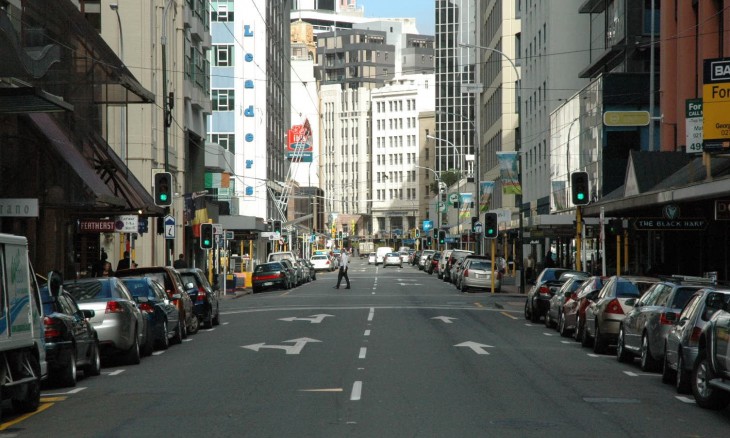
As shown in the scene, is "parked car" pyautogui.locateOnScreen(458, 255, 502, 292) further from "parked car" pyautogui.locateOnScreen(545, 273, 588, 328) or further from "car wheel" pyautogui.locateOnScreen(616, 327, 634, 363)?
"car wheel" pyautogui.locateOnScreen(616, 327, 634, 363)

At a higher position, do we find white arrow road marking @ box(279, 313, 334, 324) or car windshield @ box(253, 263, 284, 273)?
car windshield @ box(253, 263, 284, 273)

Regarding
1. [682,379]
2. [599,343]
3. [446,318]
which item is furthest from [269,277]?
[682,379]

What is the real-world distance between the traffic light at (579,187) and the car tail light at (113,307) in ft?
48.3

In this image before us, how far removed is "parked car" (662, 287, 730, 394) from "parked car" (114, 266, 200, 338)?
12334mm

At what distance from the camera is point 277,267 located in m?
57.2

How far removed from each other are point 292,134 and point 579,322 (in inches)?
3940

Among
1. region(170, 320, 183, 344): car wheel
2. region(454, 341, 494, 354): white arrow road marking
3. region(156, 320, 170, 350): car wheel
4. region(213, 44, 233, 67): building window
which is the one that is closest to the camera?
region(454, 341, 494, 354): white arrow road marking

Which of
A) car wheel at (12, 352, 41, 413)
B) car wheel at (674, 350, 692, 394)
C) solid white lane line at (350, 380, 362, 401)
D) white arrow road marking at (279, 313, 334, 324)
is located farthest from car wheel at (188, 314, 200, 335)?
car wheel at (674, 350, 692, 394)

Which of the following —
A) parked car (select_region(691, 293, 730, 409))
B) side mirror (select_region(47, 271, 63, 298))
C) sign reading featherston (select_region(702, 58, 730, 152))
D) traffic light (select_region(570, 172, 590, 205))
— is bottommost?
parked car (select_region(691, 293, 730, 409))

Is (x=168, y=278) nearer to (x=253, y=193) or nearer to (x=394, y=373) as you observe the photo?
(x=394, y=373)

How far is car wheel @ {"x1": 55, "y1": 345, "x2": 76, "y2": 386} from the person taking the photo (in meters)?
16.1

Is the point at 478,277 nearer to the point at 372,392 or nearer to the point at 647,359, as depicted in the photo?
the point at 647,359

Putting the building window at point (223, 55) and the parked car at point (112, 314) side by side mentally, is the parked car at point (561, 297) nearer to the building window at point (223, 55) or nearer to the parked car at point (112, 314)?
the parked car at point (112, 314)

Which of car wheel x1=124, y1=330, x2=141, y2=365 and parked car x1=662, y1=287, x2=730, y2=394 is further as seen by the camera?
car wheel x1=124, y1=330, x2=141, y2=365
